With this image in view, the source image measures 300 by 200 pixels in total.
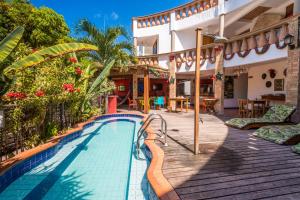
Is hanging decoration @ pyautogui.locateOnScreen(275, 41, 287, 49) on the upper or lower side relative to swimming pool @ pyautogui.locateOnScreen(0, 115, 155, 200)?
upper

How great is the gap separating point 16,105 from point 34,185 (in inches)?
79.9

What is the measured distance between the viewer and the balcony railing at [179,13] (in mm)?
13425

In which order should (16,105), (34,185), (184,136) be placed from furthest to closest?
1. (184,136)
2. (16,105)
3. (34,185)

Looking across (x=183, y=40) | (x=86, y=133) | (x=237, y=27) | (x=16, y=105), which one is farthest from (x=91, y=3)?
(x=16, y=105)

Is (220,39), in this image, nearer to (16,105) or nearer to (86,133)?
(16,105)

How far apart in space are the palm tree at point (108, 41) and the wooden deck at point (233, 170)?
27.4ft

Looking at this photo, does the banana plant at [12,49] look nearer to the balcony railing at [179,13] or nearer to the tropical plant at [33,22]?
the tropical plant at [33,22]

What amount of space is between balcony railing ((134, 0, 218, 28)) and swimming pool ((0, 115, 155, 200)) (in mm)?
11371

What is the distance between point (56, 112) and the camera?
712 centimetres

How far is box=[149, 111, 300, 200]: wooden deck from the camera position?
2.80m

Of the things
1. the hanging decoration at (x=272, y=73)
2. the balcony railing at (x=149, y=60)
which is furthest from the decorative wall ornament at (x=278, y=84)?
the balcony railing at (x=149, y=60)

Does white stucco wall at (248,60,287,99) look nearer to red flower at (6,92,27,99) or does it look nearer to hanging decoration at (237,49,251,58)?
hanging decoration at (237,49,251,58)

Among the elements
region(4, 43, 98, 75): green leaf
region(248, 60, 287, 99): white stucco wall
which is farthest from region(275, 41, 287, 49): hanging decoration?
region(4, 43, 98, 75): green leaf

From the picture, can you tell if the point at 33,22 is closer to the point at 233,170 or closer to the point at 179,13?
the point at 179,13
